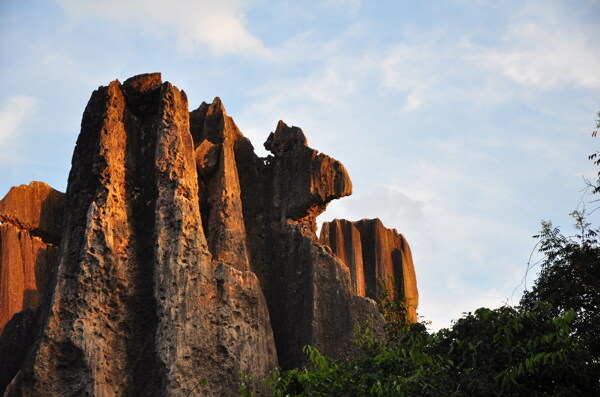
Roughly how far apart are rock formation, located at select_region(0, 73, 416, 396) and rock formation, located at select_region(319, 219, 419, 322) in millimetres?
10635

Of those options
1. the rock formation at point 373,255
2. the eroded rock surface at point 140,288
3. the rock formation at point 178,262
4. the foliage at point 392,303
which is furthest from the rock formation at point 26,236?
the rock formation at point 373,255

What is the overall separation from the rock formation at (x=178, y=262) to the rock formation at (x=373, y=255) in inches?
419

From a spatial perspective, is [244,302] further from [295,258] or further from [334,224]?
[334,224]

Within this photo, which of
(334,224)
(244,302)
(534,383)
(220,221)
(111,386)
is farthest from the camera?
(334,224)

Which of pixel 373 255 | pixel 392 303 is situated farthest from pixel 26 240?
pixel 373 255

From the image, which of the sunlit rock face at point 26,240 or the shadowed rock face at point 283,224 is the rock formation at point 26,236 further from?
the shadowed rock face at point 283,224

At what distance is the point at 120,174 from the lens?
25.5 m

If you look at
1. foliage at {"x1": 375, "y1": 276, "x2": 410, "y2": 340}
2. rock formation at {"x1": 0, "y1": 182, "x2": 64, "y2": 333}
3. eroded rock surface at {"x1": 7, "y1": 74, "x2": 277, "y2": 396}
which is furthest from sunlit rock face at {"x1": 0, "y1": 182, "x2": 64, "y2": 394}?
foliage at {"x1": 375, "y1": 276, "x2": 410, "y2": 340}

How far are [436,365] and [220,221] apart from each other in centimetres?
842

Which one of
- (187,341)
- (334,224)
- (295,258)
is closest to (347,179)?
(295,258)

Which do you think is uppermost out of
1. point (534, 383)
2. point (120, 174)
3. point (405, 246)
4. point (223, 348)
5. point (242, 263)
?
point (405, 246)

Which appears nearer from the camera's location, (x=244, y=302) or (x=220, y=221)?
(x=244, y=302)

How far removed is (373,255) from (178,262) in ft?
53.3

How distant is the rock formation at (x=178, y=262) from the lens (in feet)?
75.8
